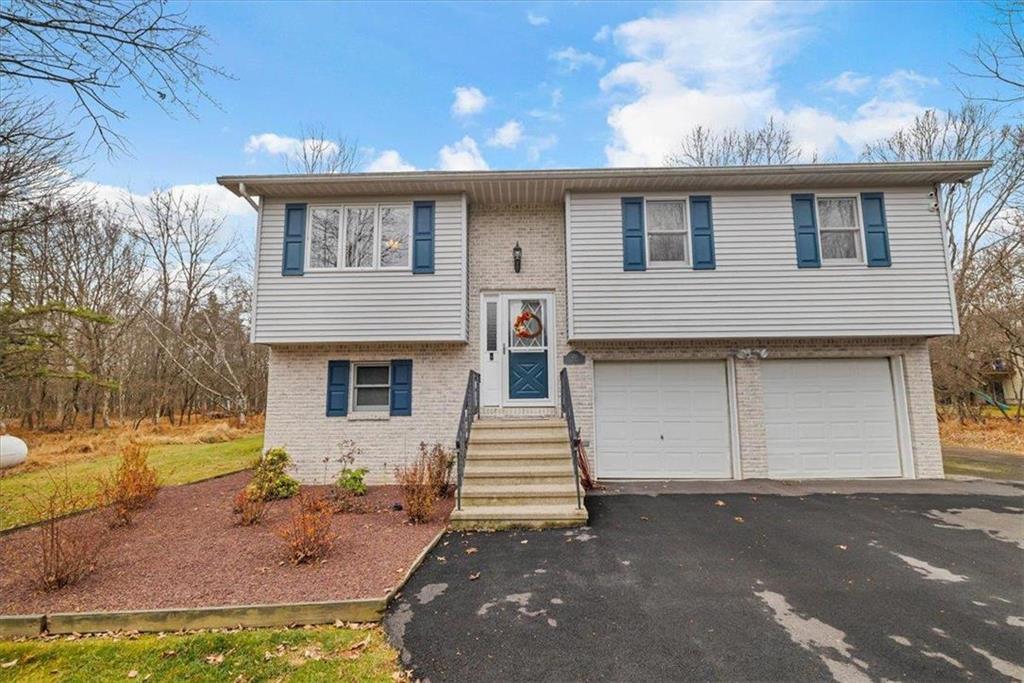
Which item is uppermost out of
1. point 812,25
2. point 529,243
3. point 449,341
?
point 812,25

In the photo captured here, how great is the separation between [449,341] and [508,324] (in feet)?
4.45

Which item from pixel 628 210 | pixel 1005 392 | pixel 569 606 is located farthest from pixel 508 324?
pixel 1005 392

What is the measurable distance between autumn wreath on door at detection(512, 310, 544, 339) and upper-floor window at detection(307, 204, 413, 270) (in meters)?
2.55

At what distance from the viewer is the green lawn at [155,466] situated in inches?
301

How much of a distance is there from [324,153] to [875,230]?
839 inches

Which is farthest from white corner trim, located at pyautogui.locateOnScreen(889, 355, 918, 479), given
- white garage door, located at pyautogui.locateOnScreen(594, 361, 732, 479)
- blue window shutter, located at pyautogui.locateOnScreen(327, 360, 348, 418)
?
blue window shutter, located at pyautogui.locateOnScreen(327, 360, 348, 418)

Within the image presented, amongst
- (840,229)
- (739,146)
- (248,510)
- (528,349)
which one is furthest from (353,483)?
(739,146)

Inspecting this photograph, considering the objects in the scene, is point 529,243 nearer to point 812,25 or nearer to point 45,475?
point 812,25

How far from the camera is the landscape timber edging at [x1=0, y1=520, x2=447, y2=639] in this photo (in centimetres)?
385

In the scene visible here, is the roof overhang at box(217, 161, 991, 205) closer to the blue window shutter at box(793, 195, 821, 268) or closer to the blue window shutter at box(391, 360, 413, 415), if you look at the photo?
the blue window shutter at box(793, 195, 821, 268)

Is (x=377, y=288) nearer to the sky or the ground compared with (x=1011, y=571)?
nearer to the sky

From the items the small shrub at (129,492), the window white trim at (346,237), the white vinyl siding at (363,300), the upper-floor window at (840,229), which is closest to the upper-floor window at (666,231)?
the upper-floor window at (840,229)

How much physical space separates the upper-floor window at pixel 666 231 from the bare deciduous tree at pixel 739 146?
13.0 meters

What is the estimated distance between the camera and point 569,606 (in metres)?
4.03
